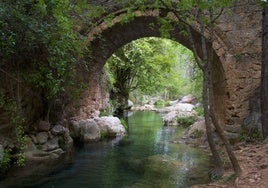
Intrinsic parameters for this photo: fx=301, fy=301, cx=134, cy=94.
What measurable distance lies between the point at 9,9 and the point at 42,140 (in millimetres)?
3014

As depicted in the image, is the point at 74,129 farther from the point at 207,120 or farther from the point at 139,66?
the point at 139,66

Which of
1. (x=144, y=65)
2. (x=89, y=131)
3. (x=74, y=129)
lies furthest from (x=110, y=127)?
(x=144, y=65)

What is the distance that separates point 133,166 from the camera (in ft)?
19.2

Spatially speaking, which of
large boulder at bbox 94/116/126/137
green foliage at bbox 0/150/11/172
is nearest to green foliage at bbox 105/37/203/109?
large boulder at bbox 94/116/126/137

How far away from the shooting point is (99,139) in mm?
8688

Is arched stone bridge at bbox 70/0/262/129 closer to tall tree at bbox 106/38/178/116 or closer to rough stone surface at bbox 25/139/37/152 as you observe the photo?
rough stone surface at bbox 25/139/37/152

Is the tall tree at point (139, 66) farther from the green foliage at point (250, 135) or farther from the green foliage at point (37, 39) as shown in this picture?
the green foliage at point (37, 39)

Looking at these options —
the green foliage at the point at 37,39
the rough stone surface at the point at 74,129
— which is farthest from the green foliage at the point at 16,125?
the rough stone surface at the point at 74,129

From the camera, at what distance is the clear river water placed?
4805 mm

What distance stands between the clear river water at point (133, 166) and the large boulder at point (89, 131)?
30 cm

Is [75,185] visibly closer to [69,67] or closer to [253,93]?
[69,67]

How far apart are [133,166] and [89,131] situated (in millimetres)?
3121

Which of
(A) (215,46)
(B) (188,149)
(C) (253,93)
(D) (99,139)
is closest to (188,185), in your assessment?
(B) (188,149)

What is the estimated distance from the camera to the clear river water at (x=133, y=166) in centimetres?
480
